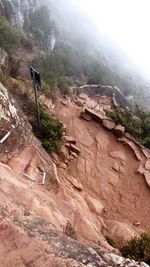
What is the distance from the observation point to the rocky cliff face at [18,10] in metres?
34.3

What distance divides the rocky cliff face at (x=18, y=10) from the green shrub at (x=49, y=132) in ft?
75.0

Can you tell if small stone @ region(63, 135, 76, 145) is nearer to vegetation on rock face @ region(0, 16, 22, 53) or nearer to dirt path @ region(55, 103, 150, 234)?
dirt path @ region(55, 103, 150, 234)

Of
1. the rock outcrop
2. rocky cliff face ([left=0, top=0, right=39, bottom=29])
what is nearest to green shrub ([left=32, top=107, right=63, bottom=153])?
the rock outcrop

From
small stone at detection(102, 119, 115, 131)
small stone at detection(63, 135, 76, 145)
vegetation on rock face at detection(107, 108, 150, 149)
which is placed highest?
small stone at detection(63, 135, 76, 145)

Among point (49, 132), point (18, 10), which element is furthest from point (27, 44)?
point (49, 132)

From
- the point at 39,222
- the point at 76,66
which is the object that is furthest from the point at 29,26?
the point at 39,222

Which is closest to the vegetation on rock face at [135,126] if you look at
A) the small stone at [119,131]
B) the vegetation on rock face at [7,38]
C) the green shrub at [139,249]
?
the small stone at [119,131]

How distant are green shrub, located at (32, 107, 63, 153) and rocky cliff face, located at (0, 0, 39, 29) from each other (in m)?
22.9

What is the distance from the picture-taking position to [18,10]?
121 ft

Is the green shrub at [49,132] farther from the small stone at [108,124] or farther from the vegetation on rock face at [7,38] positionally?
the vegetation on rock face at [7,38]

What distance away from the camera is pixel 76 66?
34062 mm

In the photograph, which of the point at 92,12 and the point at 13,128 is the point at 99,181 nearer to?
the point at 13,128

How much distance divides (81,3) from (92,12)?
2735 mm

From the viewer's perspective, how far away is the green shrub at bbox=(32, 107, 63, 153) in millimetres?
13094
